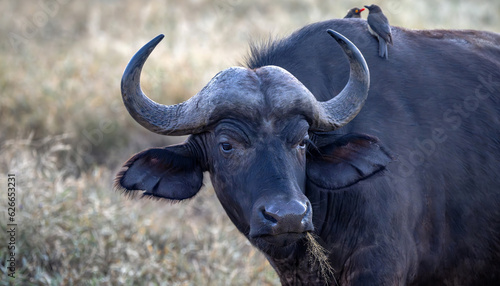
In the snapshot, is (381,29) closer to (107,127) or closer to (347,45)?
(347,45)

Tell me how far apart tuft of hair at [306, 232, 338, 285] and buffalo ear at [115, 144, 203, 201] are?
2.67 feet

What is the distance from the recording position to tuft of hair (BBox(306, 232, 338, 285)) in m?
3.89

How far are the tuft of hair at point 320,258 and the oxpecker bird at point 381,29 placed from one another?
134 centimetres

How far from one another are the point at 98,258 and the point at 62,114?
355 cm

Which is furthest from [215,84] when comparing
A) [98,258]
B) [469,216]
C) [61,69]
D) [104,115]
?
→ [61,69]

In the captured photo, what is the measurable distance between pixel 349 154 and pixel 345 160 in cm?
5

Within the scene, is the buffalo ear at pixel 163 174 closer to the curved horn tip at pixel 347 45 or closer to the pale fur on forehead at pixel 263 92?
the pale fur on forehead at pixel 263 92

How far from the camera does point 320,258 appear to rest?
3938 mm

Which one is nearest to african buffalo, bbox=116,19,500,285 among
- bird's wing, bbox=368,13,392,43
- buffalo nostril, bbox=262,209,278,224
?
buffalo nostril, bbox=262,209,278,224

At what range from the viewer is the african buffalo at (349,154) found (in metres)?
3.61

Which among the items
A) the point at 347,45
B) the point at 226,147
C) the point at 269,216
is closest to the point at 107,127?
the point at 226,147

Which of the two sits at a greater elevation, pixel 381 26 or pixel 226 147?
pixel 381 26

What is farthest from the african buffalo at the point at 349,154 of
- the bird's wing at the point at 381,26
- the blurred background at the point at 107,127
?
the blurred background at the point at 107,127

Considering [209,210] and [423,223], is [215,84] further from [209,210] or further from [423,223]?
[209,210]
